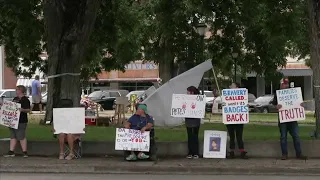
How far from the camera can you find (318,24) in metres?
13.7

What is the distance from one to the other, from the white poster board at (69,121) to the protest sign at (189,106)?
2387mm

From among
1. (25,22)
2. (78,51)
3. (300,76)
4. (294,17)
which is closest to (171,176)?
(78,51)

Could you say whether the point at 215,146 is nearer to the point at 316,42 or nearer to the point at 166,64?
the point at 316,42

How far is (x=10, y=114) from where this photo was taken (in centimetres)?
1337

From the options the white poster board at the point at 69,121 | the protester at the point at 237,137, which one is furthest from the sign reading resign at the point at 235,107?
the white poster board at the point at 69,121

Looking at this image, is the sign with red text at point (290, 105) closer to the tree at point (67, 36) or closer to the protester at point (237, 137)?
the protester at point (237, 137)

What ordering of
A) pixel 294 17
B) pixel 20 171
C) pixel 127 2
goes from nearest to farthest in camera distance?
pixel 20 171
pixel 294 17
pixel 127 2

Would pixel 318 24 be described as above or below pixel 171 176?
above

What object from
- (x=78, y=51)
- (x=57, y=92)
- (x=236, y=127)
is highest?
(x=78, y=51)

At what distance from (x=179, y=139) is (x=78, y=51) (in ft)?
16.9

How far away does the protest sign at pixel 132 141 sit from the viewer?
41.4ft

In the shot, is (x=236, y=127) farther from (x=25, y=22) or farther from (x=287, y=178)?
(x=25, y=22)

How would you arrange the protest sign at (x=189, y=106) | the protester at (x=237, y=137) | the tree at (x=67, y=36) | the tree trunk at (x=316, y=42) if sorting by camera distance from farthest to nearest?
the tree at (x=67, y=36), the tree trunk at (x=316, y=42), the protest sign at (x=189, y=106), the protester at (x=237, y=137)

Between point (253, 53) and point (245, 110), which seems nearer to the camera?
point (245, 110)
